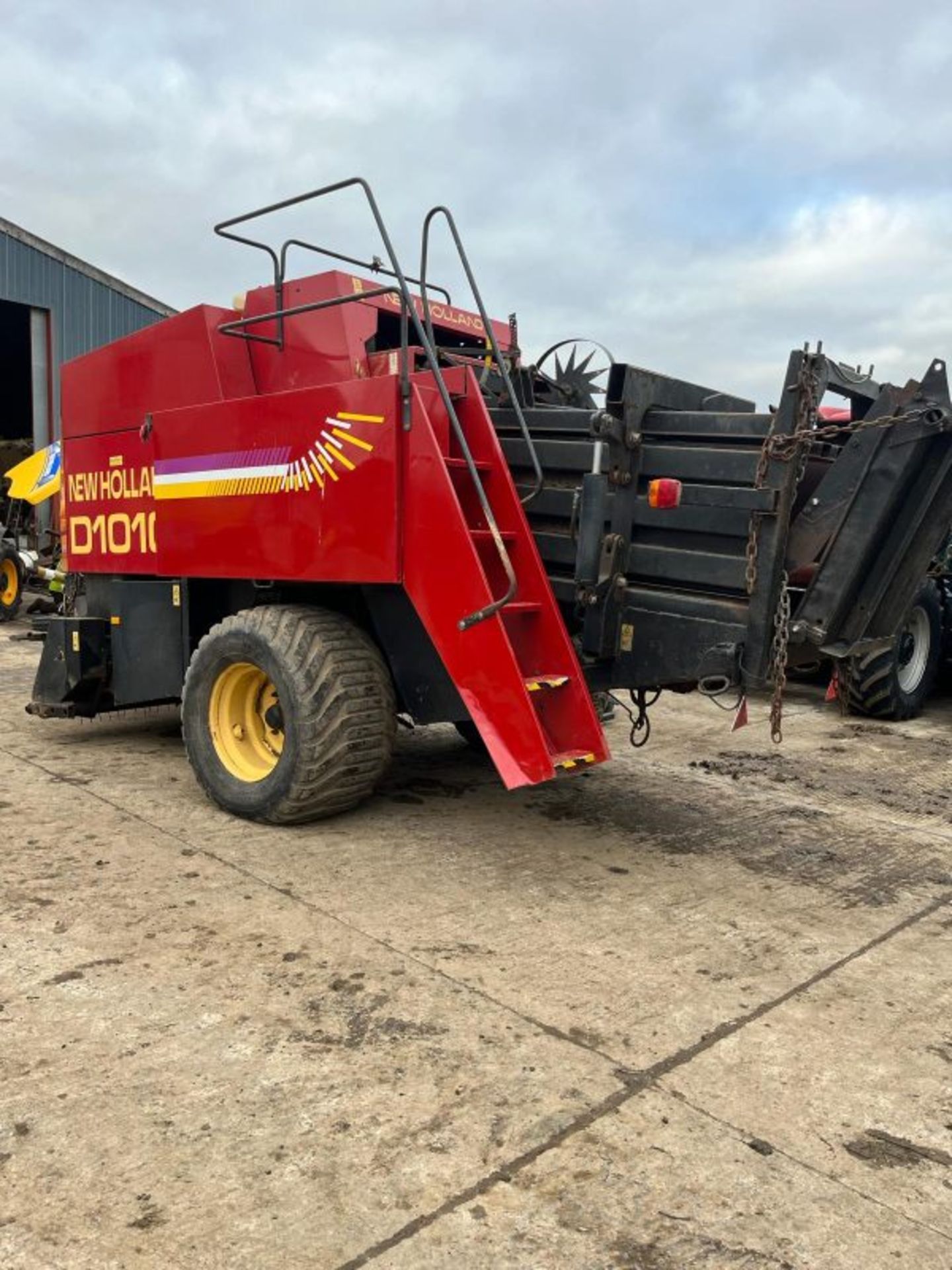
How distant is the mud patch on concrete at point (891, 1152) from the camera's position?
2270 millimetres

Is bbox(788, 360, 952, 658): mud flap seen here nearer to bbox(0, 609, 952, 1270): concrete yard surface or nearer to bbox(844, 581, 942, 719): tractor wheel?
bbox(0, 609, 952, 1270): concrete yard surface

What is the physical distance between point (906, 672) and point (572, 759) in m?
4.84

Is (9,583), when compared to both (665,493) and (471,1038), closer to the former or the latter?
(665,493)

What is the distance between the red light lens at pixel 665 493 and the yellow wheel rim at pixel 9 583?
11.0 metres

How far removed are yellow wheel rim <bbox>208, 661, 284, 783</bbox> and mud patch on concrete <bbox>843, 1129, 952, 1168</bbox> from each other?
296cm

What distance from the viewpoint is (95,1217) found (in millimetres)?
2006

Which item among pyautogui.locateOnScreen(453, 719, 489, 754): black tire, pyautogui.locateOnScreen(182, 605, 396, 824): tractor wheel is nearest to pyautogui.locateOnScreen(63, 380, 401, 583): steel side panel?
pyautogui.locateOnScreen(182, 605, 396, 824): tractor wheel

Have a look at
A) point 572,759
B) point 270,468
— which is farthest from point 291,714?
point 572,759

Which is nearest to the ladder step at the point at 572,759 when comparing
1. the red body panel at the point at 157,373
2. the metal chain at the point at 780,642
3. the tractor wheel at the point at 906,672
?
the metal chain at the point at 780,642

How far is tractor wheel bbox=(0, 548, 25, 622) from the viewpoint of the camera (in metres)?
12.7

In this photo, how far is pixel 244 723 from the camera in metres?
4.77

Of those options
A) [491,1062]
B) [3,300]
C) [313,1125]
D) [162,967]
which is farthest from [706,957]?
[3,300]

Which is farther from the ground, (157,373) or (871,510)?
(157,373)

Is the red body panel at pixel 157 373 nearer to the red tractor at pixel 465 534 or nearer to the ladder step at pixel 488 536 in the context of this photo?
the red tractor at pixel 465 534
